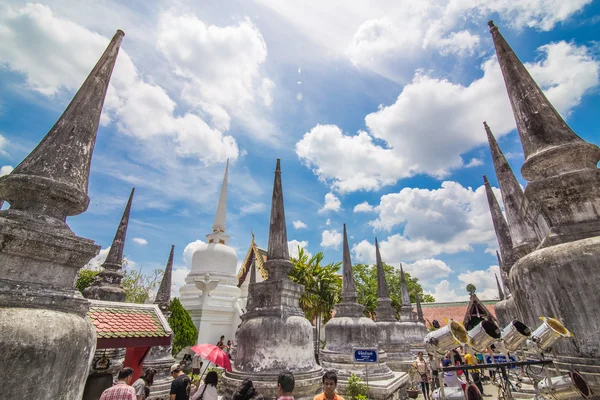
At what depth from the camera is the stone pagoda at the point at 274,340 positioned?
21.9 feet

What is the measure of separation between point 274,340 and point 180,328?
15.3 m

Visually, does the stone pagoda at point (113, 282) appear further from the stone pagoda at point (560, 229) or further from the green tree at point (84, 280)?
the green tree at point (84, 280)

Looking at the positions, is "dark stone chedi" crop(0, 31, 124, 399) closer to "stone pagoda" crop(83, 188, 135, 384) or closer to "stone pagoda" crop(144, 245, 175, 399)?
"stone pagoda" crop(83, 188, 135, 384)

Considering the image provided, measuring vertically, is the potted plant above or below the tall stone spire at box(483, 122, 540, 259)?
below

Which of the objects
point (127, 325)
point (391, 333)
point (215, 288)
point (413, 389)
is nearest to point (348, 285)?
point (413, 389)

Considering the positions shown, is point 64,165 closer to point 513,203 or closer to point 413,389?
point 513,203

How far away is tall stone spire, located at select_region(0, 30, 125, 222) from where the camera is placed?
9.47 feet

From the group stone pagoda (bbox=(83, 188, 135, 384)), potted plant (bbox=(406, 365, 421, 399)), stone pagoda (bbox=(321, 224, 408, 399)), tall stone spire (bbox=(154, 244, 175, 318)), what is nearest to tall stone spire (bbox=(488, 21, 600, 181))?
stone pagoda (bbox=(321, 224, 408, 399))

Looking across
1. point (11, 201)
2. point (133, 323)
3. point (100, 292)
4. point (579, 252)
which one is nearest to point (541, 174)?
point (579, 252)

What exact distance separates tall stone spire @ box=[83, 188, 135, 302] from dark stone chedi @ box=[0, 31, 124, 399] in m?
8.29

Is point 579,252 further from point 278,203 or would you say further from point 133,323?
point 133,323

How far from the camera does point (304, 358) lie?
7.26 metres

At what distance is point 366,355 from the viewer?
8.93m

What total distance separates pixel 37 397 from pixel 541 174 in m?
5.52
